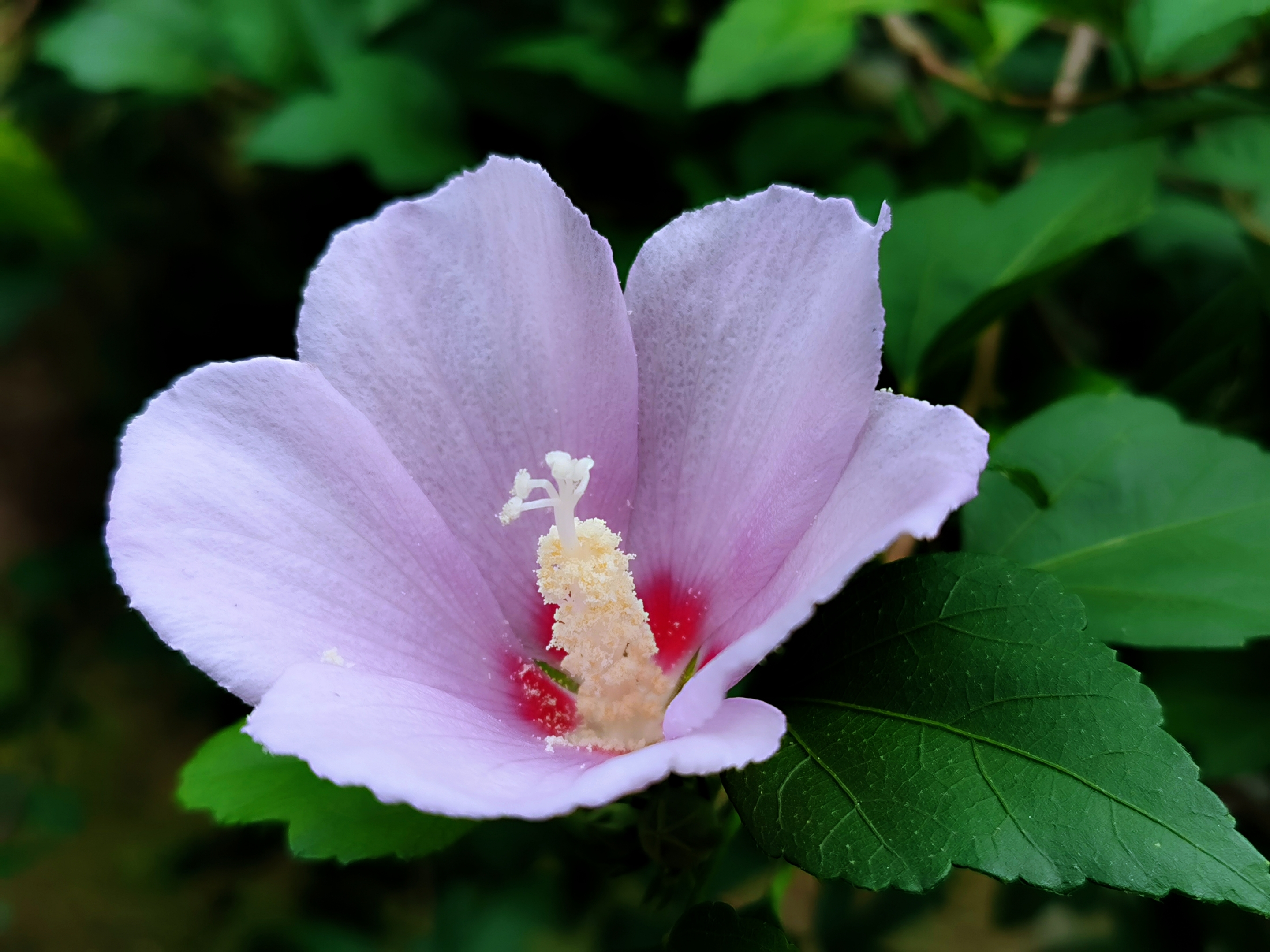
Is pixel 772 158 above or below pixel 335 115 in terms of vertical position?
below

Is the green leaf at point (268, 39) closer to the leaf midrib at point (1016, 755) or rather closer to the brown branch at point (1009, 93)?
the brown branch at point (1009, 93)

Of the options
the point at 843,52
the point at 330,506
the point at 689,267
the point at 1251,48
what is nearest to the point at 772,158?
the point at 843,52

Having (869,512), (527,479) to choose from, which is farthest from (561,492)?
(869,512)

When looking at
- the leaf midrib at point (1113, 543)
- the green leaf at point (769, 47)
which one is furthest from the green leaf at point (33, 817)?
the leaf midrib at point (1113, 543)

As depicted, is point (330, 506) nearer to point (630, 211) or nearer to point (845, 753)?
point (845, 753)

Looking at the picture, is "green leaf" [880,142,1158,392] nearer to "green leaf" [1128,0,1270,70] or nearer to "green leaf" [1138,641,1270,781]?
"green leaf" [1128,0,1270,70]

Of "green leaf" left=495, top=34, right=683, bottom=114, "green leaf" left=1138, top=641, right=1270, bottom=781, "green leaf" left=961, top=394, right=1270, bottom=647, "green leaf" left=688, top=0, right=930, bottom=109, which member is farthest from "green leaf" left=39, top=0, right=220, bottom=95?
"green leaf" left=1138, top=641, right=1270, bottom=781

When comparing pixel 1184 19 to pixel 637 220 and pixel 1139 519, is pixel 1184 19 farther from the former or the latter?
pixel 637 220
